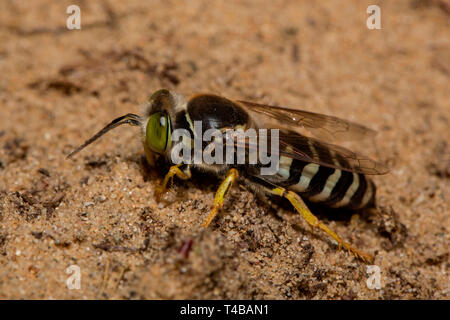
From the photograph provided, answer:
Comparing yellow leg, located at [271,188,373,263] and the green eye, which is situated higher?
the green eye

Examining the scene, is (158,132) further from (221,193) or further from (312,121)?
(312,121)

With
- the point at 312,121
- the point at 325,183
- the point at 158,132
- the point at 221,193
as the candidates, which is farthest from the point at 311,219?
the point at 158,132

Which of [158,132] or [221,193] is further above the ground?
[158,132]

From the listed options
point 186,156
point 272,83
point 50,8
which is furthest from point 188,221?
point 50,8

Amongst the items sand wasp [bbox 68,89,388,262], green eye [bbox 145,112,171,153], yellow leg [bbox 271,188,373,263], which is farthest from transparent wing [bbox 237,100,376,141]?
green eye [bbox 145,112,171,153]

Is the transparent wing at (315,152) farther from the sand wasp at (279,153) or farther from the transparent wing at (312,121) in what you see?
the transparent wing at (312,121)

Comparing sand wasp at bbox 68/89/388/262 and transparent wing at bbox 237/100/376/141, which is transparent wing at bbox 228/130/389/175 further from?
transparent wing at bbox 237/100/376/141

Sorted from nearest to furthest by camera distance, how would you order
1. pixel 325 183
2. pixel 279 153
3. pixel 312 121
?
pixel 279 153, pixel 325 183, pixel 312 121
